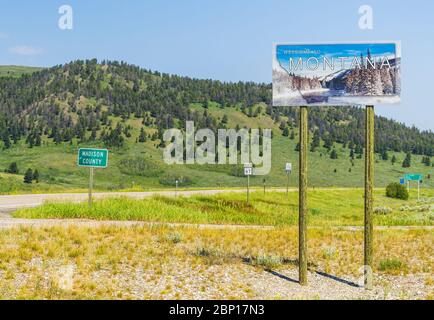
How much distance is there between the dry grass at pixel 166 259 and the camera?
10.7 metres

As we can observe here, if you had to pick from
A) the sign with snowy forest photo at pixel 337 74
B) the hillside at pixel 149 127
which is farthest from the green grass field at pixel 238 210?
the hillside at pixel 149 127

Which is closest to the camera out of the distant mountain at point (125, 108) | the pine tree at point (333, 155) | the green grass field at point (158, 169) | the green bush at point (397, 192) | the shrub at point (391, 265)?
the shrub at point (391, 265)

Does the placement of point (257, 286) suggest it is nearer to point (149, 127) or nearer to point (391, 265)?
point (391, 265)

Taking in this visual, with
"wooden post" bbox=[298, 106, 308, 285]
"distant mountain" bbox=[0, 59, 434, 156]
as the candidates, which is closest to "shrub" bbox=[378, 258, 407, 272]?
"wooden post" bbox=[298, 106, 308, 285]

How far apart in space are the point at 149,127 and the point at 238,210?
92133 millimetres

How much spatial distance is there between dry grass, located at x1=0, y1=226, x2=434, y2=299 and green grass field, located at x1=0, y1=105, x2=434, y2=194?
2102 inches

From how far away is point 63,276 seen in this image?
36.8 ft

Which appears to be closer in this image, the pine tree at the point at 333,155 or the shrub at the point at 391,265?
the shrub at the point at 391,265

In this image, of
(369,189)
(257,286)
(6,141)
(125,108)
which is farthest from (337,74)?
(125,108)

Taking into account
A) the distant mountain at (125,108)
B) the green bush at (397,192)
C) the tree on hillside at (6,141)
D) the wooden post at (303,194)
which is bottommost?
the green bush at (397,192)

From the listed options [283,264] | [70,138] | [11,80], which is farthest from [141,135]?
[283,264]

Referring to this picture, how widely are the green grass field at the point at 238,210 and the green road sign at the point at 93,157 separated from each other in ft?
6.90

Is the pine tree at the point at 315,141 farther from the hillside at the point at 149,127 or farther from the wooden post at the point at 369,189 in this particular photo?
the wooden post at the point at 369,189

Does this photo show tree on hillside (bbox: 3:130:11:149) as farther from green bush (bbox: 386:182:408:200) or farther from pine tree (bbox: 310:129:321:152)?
green bush (bbox: 386:182:408:200)
